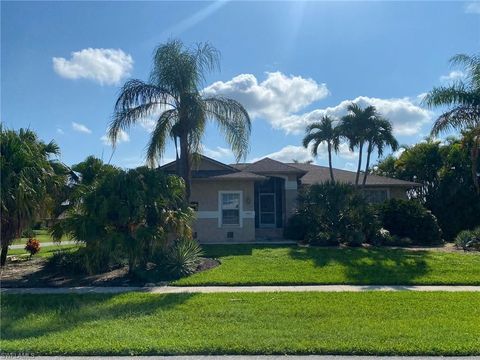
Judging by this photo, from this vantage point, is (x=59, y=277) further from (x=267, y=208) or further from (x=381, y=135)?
(x=381, y=135)

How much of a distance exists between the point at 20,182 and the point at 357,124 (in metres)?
16.8

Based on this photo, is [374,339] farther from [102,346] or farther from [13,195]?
[13,195]

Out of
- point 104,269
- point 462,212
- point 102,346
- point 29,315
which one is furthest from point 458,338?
point 462,212

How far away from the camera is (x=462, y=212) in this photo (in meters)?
24.1

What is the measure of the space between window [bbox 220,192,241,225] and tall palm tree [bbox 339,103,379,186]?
7155 mm

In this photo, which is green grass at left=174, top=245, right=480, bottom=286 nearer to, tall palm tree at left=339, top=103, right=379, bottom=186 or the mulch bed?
the mulch bed

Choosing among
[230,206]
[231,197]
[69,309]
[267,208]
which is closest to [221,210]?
[230,206]

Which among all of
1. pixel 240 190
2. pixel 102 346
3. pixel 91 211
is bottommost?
pixel 102 346

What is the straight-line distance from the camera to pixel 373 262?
1356cm

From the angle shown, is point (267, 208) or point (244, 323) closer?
point (244, 323)

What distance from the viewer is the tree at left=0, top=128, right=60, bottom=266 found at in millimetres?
11070

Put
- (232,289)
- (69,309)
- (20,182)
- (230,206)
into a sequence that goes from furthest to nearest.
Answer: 1. (230,206)
2. (20,182)
3. (232,289)
4. (69,309)

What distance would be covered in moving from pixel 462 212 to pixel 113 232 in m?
19.7

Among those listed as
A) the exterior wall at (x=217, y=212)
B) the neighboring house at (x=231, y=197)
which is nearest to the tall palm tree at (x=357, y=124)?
the neighboring house at (x=231, y=197)
